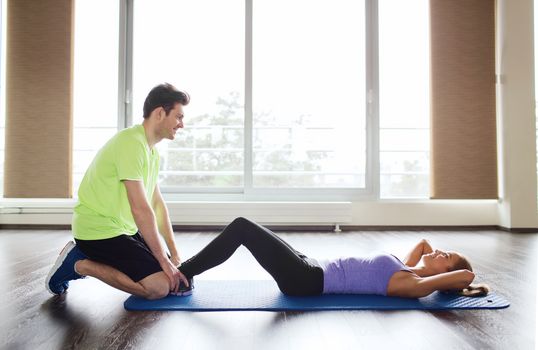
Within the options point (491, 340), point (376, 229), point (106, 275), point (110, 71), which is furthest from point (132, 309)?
point (110, 71)

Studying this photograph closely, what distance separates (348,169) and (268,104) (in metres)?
1.22

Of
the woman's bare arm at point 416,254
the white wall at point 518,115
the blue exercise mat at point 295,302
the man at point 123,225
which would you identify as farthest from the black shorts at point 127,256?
the white wall at point 518,115

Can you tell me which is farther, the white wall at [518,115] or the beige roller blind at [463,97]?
the beige roller blind at [463,97]

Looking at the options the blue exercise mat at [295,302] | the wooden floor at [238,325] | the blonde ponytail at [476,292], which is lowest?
the wooden floor at [238,325]

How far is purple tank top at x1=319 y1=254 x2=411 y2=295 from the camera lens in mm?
1931

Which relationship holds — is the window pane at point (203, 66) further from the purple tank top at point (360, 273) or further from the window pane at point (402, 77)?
the purple tank top at point (360, 273)

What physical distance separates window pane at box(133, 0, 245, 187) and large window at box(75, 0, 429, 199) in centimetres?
1

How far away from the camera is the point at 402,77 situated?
5246 mm

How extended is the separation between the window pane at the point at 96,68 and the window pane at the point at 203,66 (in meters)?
0.28

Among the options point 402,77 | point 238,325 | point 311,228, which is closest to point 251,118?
point 311,228

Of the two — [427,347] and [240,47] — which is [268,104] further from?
[427,347]

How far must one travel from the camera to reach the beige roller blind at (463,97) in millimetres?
4891

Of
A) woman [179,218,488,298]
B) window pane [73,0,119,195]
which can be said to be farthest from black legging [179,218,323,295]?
window pane [73,0,119,195]

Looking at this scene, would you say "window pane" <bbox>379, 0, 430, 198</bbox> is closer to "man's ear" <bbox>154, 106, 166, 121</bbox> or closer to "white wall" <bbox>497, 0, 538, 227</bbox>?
"white wall" <bbox>497, 0, 538, 227</bbox>
